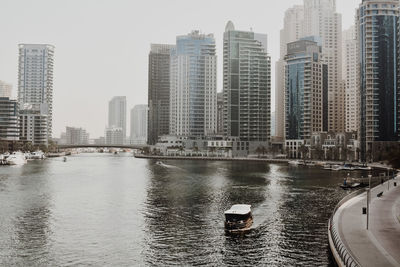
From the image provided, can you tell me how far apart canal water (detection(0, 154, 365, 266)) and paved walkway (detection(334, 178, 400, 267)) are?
4.00m

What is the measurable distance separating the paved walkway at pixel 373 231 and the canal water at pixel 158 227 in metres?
4.00

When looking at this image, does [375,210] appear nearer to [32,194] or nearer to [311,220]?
[311,220]

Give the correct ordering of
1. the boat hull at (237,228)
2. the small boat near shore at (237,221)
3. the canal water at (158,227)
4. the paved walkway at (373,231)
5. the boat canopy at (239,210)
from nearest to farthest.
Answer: the paved walkway at (373,231)
the canal water at (158,227)
the boat hull at (237,228)
the small boat near shore at (237,221)
the boat canopy at (239,210)

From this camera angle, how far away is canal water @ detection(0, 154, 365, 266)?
4897 cm

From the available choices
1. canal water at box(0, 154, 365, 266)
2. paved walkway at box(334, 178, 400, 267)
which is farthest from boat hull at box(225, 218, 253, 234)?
paved walkway at box(334, 178, 400, 267)

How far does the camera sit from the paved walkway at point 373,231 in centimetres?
3934

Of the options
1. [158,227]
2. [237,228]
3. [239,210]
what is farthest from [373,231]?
[158,227]

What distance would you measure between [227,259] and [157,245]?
10491mm

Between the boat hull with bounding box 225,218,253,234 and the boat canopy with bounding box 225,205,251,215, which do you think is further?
the boat canopy with bounding box 225,205,251,215

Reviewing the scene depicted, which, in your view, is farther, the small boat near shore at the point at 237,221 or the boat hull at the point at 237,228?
the small boat near shore at the point at 237,221

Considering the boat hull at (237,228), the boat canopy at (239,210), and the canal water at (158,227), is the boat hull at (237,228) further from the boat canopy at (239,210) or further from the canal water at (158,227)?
the boat canopy at (239,210)

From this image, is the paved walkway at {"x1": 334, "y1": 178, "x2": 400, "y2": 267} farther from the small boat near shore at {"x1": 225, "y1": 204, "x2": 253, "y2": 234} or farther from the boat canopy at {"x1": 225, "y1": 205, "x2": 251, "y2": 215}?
the boat canopy at {"x1": 225, "y1": 205, "x2": 251, "y2": 215}

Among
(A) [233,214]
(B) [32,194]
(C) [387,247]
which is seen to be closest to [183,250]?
(A) [233,214]

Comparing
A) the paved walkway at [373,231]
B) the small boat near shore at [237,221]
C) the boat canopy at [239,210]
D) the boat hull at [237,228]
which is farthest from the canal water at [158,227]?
the paved walkway at [373,231]
